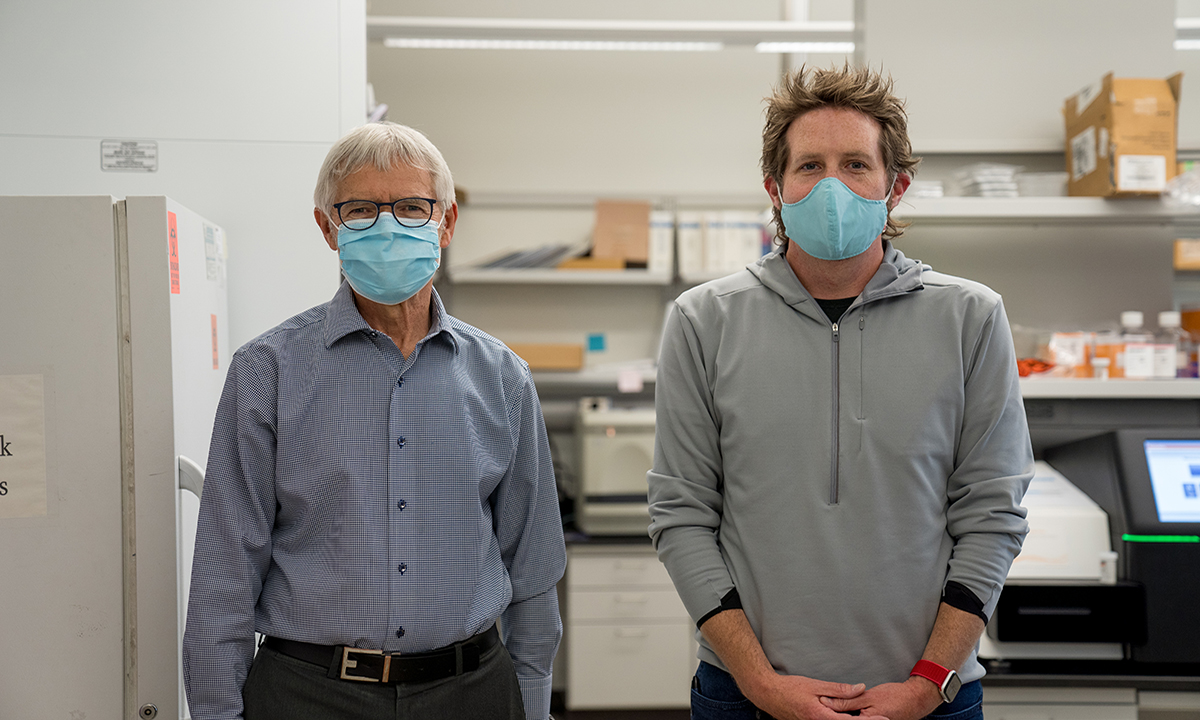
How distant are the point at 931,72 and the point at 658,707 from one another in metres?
2.63

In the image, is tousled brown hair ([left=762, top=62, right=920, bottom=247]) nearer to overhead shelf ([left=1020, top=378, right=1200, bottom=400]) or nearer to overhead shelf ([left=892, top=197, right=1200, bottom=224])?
overhead shelf ([left=892, top=197, right=1200, bottom=224])

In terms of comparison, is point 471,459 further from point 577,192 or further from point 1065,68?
point 577,192

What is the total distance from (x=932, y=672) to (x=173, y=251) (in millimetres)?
1412

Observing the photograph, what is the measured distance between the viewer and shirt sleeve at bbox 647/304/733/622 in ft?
3.96

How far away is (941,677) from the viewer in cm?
115

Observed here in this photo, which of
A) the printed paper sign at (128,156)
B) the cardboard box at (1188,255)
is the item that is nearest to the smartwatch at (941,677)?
the printed paper sign at (128,156)

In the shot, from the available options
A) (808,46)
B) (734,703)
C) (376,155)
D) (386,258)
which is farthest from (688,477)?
(808,46)

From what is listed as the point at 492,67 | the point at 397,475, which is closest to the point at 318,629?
the point at 397,475

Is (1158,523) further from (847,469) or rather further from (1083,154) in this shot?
(847,469)

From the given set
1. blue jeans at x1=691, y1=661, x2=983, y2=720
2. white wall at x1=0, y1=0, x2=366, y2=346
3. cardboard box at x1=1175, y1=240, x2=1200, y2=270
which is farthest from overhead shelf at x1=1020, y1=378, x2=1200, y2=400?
white wall at x1=0, y1=0, x2=366, y2=346

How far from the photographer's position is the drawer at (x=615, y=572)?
3412mm

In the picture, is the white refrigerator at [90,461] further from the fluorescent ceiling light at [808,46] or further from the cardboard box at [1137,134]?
the fluorescent ceiling light at [808,46]

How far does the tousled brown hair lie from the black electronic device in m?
1.21

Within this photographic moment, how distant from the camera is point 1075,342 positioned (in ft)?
7.44
